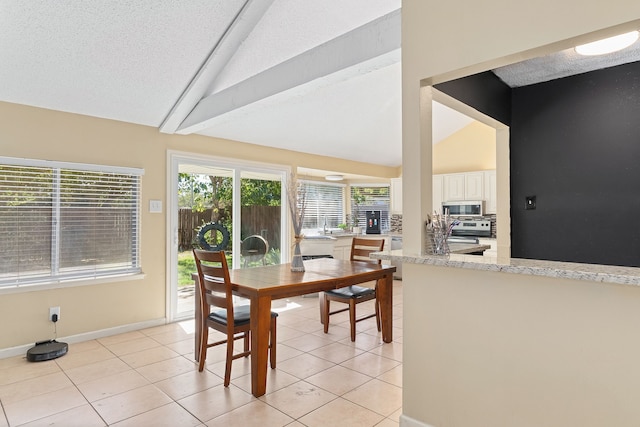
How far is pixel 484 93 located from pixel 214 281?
234 centimetres

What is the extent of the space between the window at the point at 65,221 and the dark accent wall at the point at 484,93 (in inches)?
124

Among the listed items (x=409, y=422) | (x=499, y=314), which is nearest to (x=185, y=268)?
(x=409, y=422)

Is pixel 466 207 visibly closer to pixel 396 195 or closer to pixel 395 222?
pixel 396 195

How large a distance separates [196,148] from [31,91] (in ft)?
5.26

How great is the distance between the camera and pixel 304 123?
4.68 m

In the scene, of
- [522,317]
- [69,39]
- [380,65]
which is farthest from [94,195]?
[522,317]

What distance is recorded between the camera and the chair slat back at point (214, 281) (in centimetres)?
258

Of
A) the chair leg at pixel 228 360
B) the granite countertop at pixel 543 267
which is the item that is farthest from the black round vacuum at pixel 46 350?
the granite countertop at pixel 543 267

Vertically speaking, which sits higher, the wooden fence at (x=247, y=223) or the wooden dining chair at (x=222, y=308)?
the wooden fence at (x=247, y=223)

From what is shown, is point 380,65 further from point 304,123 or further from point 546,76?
point 304,123

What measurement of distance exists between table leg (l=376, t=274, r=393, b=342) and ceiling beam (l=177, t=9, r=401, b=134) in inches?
76.0

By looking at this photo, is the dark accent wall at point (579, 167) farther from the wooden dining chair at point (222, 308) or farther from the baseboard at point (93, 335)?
the baseboard at point (93, 335)

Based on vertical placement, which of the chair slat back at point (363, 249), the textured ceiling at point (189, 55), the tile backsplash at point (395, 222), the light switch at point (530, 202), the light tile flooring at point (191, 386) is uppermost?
the textured ceiling at point (189, 55)

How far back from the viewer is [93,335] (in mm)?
3588
